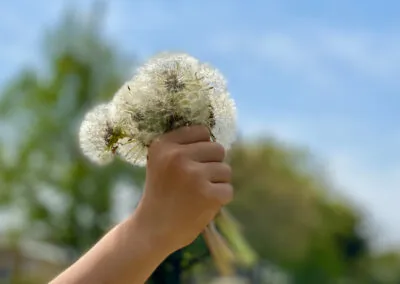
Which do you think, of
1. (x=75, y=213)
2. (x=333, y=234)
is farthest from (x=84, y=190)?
(x=333, y=234)

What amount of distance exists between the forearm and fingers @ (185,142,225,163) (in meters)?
0.15

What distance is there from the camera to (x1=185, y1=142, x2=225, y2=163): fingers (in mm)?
1252

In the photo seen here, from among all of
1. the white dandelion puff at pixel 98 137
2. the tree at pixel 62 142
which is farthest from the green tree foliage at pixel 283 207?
the white dandelion puff at pixel 98 137

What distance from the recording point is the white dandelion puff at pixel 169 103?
1301mm

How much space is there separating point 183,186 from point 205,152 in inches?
2.6

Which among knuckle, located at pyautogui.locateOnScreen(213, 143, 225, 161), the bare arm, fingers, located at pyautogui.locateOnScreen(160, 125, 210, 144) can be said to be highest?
fingers, located at pyautogui.locateOnScreen(160, 125, 210, 144)

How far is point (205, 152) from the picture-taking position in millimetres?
1258

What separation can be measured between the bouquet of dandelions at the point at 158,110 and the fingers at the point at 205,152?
0.05 m

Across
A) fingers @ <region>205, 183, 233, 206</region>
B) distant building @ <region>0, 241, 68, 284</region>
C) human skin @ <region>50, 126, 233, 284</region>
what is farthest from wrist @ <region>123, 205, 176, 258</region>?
distant building @ <region>0, 241, 68, 284</region>

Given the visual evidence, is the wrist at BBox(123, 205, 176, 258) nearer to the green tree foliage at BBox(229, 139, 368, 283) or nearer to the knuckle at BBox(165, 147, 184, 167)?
the knuckle at BBox(165, 147, 184, 167)

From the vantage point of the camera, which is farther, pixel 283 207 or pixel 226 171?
pixel 283 207

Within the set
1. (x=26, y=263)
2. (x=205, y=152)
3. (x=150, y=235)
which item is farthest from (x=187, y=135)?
(x=26, y=263)

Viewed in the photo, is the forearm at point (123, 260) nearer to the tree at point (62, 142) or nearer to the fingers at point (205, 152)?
the fingers at point (205, 152)

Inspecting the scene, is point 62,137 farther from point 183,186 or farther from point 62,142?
point 183,186
